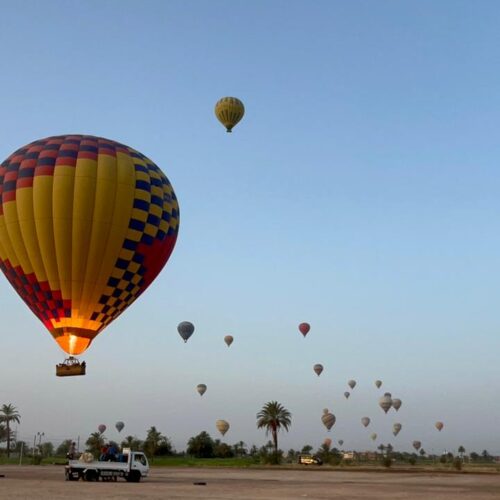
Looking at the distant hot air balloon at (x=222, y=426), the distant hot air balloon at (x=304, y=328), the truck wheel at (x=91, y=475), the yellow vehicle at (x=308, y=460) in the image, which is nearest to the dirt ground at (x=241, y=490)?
the truck wheel at (x=91, y=475)

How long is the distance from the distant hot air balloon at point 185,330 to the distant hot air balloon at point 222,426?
4122cm

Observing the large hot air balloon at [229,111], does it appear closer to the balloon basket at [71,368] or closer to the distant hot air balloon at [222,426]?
the balloon basket at [71,368]

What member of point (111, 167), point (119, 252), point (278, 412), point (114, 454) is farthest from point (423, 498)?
point (278, 412)

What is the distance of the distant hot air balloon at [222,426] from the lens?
96438mm

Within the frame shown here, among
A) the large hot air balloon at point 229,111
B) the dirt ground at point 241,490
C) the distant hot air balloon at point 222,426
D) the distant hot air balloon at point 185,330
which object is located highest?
the large hot air balloon at point 229,111

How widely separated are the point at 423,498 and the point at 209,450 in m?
101

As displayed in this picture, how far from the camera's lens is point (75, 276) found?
112 ft

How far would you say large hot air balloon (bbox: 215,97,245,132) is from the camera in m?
50.3

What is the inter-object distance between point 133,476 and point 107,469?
1429 millimetres

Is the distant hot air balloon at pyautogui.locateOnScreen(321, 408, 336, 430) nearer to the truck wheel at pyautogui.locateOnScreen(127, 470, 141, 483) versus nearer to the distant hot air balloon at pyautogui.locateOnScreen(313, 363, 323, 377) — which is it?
the distant hot air balloon at pyautogui.locateOnScreen(313, 363, 323, 377)

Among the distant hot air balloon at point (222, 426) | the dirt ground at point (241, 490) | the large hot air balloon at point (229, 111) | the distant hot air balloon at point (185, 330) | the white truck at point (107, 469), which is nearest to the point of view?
the dirt ground at point (241, 490)

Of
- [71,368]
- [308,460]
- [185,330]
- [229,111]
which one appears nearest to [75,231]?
[71,368]

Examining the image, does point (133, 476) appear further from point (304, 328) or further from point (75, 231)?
point (304, 328)

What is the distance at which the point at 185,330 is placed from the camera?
194ft
